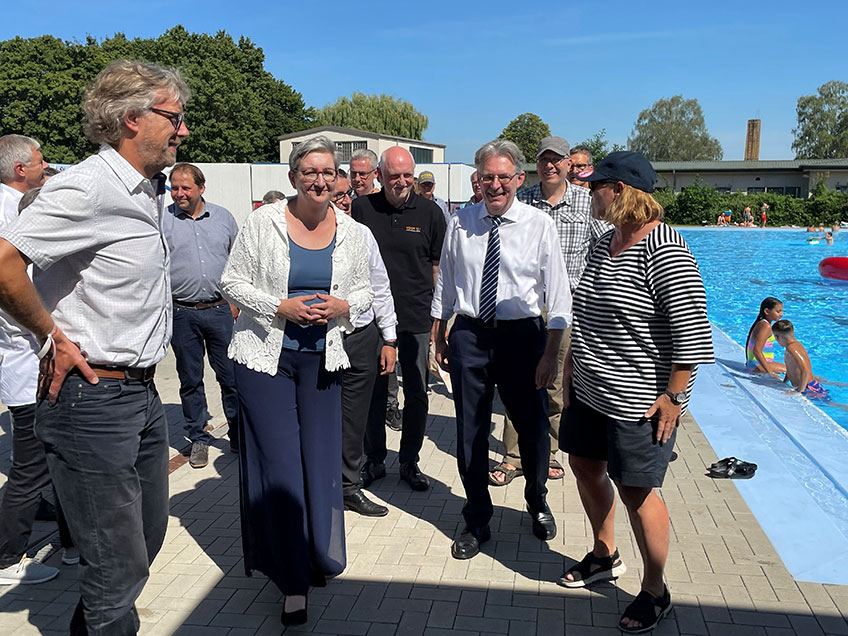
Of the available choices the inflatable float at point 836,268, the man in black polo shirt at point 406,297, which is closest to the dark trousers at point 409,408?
the man in black polo shirt at point 406,297

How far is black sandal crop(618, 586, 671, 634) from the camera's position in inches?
119

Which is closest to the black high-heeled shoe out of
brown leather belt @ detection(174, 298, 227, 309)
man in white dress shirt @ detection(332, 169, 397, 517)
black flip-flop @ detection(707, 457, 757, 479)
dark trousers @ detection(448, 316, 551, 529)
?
dark trousers @ detection(448, 316, 551, 529)

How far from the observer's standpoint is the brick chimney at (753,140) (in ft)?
316

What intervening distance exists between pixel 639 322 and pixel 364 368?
6.62 feet

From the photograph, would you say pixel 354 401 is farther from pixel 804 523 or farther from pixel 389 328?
pixel 804 523

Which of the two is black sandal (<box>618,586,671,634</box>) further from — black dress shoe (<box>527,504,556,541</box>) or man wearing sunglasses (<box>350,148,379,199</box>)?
→ man wearing sunglasses (<box>350,148,379,199</box>)

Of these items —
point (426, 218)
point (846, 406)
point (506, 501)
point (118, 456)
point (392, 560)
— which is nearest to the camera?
point (118, 456)

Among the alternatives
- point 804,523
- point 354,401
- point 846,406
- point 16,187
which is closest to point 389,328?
point 354,401

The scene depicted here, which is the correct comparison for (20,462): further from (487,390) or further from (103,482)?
(487,390)

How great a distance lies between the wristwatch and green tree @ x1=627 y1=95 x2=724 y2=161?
284ft

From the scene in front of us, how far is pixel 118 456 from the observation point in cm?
233

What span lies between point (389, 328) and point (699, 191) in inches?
1729

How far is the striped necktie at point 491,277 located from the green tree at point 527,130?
224 feet

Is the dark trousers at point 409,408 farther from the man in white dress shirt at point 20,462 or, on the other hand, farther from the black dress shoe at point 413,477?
the man in white dress shirt at point 20,462
